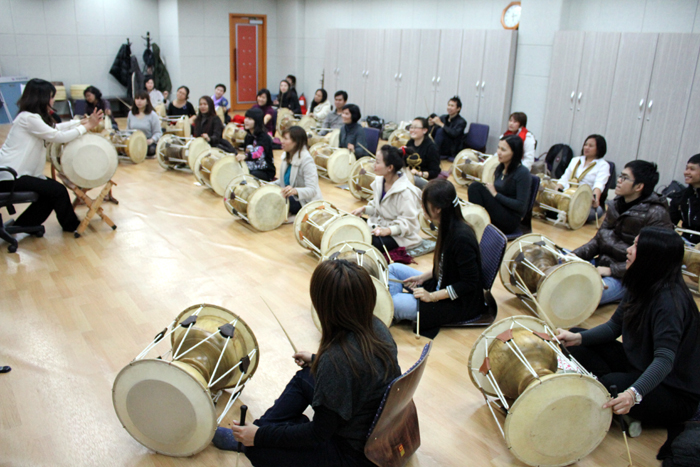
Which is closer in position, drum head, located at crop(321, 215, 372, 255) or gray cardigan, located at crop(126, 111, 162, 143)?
drum head, located at crop(321, 215, 372, 255)

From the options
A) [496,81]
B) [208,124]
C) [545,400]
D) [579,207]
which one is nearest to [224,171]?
[208,124]

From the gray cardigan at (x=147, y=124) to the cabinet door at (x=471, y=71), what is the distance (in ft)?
16.1

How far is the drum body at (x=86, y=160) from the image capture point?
4.51m

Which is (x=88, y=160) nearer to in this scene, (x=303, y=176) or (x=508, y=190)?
(x=303, y=176)

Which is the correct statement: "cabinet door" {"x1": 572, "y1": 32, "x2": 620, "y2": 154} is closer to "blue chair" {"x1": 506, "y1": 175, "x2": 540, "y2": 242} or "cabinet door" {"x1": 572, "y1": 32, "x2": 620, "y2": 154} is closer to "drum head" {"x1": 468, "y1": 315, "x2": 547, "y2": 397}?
"blue chair" {"x1": 506, "y1": 175, "x2": 540, "y2": 242}

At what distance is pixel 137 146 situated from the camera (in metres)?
7.32

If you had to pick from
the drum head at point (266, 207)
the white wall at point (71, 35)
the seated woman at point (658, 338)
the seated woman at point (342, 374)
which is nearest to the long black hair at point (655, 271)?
the seated woman at point (658, 338)

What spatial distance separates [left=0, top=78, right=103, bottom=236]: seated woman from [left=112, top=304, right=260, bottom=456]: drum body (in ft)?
9.15

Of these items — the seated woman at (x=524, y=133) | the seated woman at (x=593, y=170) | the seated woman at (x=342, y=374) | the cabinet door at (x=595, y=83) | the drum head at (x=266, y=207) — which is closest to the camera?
the seated woman at (x=342, y=374)

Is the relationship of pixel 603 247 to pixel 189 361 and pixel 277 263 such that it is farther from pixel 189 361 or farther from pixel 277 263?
pixel 189 361

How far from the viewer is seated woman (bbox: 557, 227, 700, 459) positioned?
2.20 meters

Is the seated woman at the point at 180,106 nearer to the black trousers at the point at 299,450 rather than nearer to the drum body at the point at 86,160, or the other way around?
the drum body at the point at 86,160

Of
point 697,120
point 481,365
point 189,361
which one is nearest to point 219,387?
point 189,361

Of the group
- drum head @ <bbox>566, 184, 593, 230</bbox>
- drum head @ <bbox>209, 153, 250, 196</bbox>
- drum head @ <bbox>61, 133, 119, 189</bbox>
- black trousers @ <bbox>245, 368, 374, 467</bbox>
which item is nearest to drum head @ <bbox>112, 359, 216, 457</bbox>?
black trousers @ <bbox>245, 368, 374, 467</bbox>
